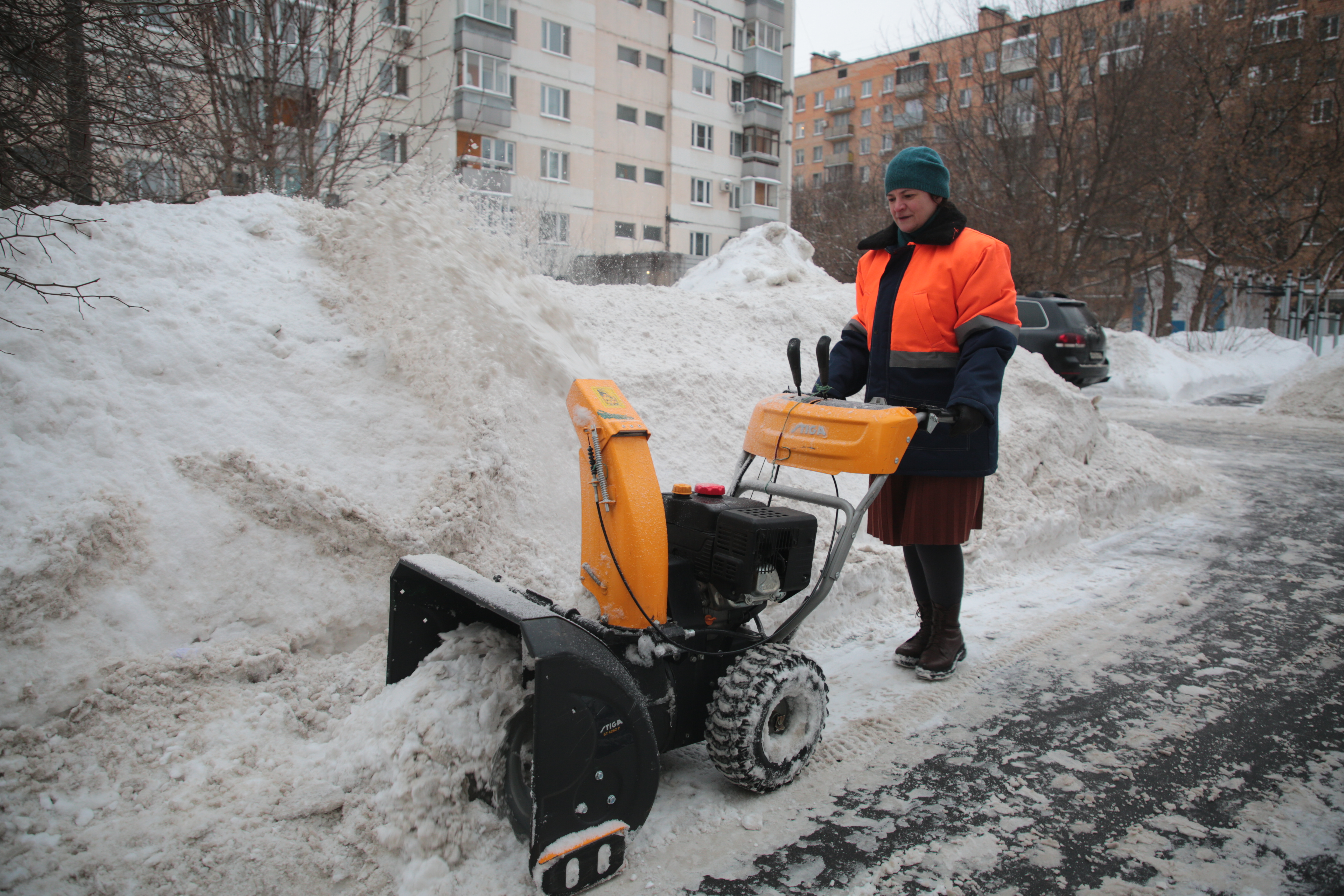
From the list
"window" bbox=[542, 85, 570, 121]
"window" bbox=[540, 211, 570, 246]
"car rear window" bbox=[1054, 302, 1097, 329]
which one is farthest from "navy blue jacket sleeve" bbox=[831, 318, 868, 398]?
"window" bbox=[542, 85, 570, 121]

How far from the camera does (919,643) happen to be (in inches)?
130

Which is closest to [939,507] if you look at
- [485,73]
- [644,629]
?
[644,629]

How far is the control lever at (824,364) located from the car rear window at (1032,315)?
11484mm

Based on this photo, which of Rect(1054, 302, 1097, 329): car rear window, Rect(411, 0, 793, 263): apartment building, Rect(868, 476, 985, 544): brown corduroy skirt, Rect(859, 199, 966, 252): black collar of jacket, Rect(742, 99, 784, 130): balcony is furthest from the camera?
Rect(742, 99, 784, 130): balcony

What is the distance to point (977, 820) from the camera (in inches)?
87.2

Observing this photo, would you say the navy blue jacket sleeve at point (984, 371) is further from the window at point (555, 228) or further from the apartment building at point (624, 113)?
the window at point (555, 228)

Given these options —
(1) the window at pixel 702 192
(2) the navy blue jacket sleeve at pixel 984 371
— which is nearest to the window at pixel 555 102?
(1) the window at pixel 702 192

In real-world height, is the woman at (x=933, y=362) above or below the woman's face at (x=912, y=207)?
below

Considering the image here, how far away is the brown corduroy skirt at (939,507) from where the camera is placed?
2982 mm

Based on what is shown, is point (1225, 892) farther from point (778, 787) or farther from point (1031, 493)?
point (1031, 493)

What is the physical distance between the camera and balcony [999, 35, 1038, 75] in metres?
23.5

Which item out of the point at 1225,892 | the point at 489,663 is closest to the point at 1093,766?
the point at 1225,892

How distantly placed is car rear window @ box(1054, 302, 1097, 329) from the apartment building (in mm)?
13679

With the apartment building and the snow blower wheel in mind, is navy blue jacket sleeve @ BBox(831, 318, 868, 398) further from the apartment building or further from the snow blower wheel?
the apartment building
